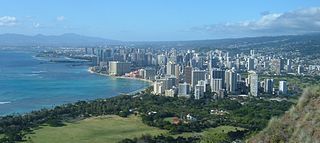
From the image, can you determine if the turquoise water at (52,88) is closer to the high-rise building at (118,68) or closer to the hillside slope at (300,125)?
the high-rise building at (118,68)

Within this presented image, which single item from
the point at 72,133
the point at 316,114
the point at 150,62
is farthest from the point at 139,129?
the point at 150,62

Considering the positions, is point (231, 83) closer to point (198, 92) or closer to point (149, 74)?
point (198, 92)

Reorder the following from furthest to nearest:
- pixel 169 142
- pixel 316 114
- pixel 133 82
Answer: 1. pixel 133 82
2. pixel 169 142
3. pixel 316 114

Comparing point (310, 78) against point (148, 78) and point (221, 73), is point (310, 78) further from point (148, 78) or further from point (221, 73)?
point (148, 78)

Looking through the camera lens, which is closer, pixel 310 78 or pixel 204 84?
pixel 204 84

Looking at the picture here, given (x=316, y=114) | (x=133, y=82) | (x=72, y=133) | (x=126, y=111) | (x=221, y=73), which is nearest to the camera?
(x=316, y=114)

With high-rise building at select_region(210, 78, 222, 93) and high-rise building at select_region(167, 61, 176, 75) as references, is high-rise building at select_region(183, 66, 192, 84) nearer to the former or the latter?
high-rise building at select_region(210, 78, 222, 93)

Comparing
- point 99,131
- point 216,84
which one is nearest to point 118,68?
point 216,84
